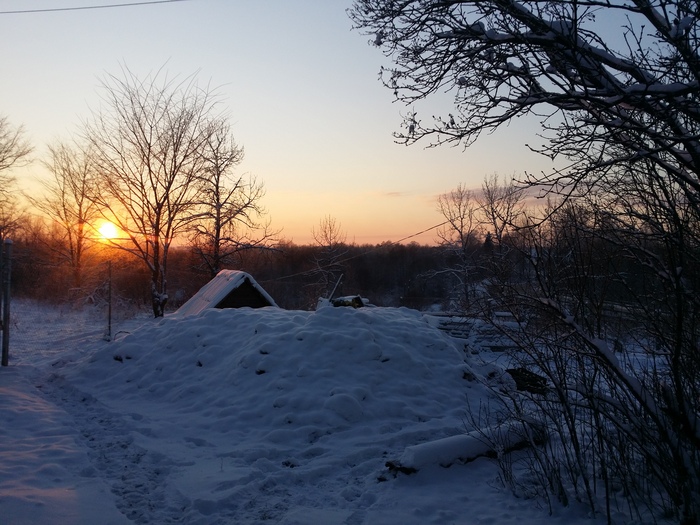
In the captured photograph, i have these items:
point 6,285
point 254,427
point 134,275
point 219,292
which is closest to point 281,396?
point 254,427

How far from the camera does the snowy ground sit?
5.14 meters

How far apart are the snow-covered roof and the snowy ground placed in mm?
1613

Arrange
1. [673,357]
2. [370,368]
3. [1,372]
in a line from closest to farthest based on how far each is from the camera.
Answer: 1. [673,357]
2. [370,368]
3. [1,372]

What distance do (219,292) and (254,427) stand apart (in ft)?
24.4

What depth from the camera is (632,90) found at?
3.64 meters

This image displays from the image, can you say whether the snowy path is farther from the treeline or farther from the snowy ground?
the treeline

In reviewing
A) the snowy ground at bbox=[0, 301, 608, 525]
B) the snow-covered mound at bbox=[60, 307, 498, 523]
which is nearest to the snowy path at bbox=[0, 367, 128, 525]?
the snowy ground at bbox=[0, 301, 608, 525]

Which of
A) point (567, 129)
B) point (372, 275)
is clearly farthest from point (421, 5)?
point (372, 275)

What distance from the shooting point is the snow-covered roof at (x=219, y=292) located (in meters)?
14.5

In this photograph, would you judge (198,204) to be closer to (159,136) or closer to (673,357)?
(159,136)

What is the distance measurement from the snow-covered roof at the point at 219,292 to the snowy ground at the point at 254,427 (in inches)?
63.5

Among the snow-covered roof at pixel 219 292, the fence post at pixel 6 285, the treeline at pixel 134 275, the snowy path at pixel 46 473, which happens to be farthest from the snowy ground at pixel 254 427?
the treeline at pixel 134 275

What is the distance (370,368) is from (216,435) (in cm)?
288

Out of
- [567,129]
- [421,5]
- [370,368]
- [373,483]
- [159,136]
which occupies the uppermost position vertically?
[159,136]
